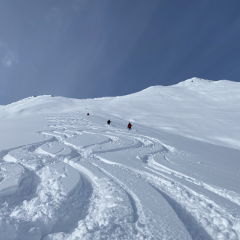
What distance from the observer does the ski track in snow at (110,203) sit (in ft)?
6.96

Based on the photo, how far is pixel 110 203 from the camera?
2658 mm

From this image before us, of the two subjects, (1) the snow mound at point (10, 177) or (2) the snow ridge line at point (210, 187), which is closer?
(1) the snow mound at point (10, 177)

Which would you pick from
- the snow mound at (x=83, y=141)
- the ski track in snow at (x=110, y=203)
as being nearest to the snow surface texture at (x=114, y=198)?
the ski track in snow at (x=110, y=203)

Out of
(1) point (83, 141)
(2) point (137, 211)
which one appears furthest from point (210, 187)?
(1) point (83, 141)

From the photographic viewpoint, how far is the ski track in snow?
2.12 m

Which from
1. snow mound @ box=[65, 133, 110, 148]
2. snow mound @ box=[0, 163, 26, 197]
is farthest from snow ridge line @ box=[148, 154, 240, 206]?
snow mound @ box=[0, 163, 26, 197]

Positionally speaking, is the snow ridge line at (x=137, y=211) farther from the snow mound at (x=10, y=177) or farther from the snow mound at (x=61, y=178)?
the snow mound at (x=10, y=177)

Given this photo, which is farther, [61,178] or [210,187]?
[210,187]

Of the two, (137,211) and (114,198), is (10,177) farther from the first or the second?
(137,211)

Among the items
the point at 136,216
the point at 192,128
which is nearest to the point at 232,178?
the point at 136,216

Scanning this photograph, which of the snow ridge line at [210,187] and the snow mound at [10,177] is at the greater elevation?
the snow ridge line at [210,187]

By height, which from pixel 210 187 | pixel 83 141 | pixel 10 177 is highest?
pixel 210 187

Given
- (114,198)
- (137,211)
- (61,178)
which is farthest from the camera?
(61,178)

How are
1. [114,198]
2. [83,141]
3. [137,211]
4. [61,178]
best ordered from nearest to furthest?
1. [137,211]
2. [114,198]
3. [61,178]
4. [83,141]
